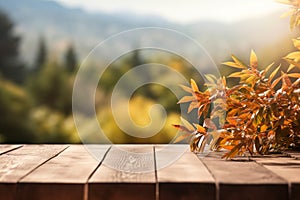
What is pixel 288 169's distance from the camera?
1021 mm

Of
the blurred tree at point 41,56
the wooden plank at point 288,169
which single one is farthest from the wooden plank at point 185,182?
the blurred tree at point 41,56

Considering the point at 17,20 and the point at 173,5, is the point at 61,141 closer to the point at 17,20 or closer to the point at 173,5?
the point at 17,20

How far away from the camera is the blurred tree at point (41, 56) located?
4340 millimetres

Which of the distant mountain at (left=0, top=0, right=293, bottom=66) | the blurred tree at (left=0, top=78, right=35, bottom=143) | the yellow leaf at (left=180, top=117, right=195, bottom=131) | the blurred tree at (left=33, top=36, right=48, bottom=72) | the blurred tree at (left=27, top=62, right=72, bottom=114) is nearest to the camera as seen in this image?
the yellow leaf at (left=180, top=117, right=195, bottom=131)

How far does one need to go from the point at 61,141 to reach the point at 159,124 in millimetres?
2285

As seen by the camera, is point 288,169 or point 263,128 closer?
point 288,169

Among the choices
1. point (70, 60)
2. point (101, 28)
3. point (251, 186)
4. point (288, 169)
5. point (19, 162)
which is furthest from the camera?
point (70, 60)

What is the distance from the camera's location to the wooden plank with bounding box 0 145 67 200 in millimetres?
860

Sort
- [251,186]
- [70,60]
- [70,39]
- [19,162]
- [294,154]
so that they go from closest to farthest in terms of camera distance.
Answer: [251,186] → [19,162] → [294,154] → [70,39] → [70,60]

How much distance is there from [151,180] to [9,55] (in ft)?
12.2

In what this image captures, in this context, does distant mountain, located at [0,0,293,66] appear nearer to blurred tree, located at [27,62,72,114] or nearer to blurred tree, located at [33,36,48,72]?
blurred tree, located at [33,36,48,72]

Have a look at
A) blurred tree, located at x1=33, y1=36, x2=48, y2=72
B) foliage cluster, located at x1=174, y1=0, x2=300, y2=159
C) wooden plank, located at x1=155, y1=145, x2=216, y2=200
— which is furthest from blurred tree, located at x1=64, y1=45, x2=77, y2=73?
wooden plank, located at x1=155, y1=145, x2=216, y2=200

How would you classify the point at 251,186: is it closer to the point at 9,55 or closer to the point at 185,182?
the point at 185,182

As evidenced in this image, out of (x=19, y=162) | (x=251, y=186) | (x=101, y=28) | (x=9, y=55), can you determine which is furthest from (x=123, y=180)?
(x=9, y=55)
